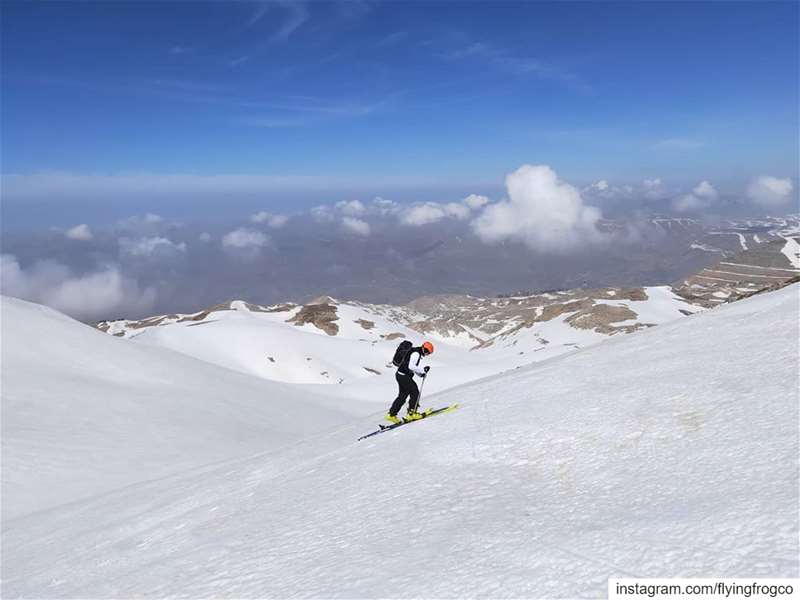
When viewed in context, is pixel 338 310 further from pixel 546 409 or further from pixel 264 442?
pixel 546 409

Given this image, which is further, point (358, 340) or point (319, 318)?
point (319, 318)

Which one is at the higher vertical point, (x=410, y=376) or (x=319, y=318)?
(x=319, y=318)

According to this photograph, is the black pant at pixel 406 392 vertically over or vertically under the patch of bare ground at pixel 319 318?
under

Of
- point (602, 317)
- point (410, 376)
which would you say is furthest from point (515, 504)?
point (602, 317)

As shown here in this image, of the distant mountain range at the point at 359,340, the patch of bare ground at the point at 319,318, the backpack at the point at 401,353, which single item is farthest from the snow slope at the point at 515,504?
the patch of bare ground at the point at 319,318

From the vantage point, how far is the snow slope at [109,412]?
20547 mm

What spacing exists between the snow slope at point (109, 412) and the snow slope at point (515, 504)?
6275 millimetres

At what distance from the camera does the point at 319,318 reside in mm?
136500

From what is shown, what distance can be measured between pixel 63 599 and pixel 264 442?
18572 mm

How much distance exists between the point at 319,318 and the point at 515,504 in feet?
429

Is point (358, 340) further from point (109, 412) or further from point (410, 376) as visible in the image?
point (410, 376)

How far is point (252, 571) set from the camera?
24.7 feet

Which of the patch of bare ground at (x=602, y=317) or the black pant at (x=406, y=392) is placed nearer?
the black pant at (x=406, y=392)

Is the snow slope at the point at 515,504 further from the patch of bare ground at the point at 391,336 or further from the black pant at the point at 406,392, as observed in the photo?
the patch of bare ground at the point at 391,336
